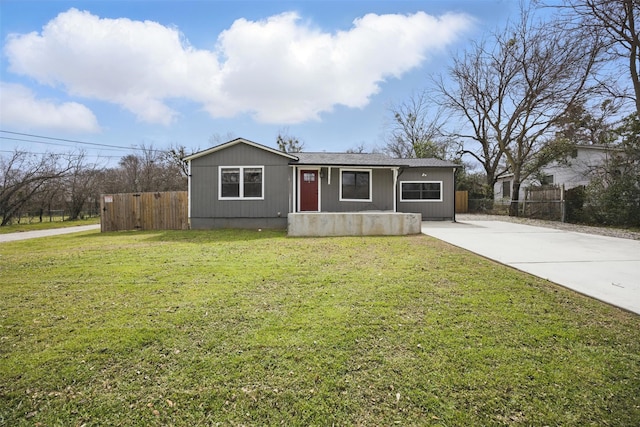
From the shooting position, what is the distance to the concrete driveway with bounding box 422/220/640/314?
4008 mm

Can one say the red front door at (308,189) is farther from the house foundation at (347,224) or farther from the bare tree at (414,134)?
the bare tree at (414,134)

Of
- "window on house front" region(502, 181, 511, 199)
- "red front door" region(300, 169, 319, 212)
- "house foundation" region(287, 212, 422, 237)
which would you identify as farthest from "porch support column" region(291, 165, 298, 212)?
"window on house front" region(502, 181, 511, 199)

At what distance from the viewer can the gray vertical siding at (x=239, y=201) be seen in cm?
1193

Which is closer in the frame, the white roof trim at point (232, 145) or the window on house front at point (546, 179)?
the white roof trim at point (232, 145)

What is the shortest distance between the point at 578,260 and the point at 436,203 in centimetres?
987

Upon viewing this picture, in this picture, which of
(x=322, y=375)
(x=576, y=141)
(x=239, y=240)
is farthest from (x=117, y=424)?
(x=576, y=141)

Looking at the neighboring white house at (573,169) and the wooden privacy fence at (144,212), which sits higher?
the neighboring white house at (573,169)

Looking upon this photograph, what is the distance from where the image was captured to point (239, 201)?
1203 centimetres

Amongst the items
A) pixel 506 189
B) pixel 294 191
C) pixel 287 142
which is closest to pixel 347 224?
pixel 294 191

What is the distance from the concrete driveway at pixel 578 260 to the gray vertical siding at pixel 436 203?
21.4 feet

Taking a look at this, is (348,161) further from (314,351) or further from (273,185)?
(314,351)

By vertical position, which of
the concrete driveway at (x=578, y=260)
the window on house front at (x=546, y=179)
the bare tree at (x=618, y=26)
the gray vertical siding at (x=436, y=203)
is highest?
the bare tree at (x=618, y=26)

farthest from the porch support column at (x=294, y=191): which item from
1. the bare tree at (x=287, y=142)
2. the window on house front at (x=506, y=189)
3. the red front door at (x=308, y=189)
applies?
the window on house front at (x=506, y=189)

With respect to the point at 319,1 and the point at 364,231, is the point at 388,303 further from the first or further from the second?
the point at 319,1
